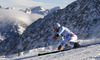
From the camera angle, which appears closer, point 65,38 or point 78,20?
point 65,38

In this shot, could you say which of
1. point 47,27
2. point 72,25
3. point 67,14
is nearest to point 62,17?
point 67,14

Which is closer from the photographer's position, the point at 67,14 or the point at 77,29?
the point at 77,29

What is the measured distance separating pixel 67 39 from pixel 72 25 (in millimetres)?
49298

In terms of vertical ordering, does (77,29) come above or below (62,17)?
below

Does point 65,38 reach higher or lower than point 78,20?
lower

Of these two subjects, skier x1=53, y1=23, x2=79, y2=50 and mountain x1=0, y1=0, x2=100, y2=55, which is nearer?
skier x1=53, y1=23, x2=79, y2=50

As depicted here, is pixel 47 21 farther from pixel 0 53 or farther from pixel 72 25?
pixel 0 53

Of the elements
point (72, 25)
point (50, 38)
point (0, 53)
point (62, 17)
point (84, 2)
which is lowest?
point (0, 53)

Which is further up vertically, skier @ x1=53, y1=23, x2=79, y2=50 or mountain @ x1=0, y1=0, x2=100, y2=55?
mountain @ x1=0, y1=0, x2=100, y2=55

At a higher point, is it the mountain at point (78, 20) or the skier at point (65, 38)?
the mountain at point (78, 20)

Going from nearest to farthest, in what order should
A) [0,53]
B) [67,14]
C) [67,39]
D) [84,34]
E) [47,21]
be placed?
1. [67,39]
2. [84,34]
3. [67,14]
4. [47,21]
5. [0,53]

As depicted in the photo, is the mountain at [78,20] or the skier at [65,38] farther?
the mountain at [78,20]

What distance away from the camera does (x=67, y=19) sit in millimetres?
67250

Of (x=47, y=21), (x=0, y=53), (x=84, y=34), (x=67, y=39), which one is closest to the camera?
(x=67, y=39)
